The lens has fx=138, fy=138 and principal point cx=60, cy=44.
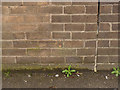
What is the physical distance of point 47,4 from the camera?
2104 mm

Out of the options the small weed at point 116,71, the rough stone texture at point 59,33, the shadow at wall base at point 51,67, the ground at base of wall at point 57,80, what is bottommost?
the ground at base of wall at point 57,80

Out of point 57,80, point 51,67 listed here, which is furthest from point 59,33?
point 57,80

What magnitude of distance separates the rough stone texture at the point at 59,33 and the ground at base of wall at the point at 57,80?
0.56 feet

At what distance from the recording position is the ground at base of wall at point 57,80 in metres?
2.04

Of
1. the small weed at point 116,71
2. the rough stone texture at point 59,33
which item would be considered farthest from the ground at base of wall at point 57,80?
the rough stone texture at point 59,33

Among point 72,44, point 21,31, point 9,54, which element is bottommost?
point 9,54

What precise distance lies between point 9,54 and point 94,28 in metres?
1.45

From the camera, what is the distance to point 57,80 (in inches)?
84.7

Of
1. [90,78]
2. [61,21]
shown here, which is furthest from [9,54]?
[90,78]

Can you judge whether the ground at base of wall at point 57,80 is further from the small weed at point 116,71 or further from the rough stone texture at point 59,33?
the rough stone texture at point 59,33

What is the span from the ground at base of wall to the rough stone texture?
0.56 feet

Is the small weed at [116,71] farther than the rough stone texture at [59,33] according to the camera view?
Yes

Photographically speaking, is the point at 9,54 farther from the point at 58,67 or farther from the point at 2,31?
the point at 58,67

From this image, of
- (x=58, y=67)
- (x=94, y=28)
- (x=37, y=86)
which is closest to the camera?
Answer: (x=37, y=86)
